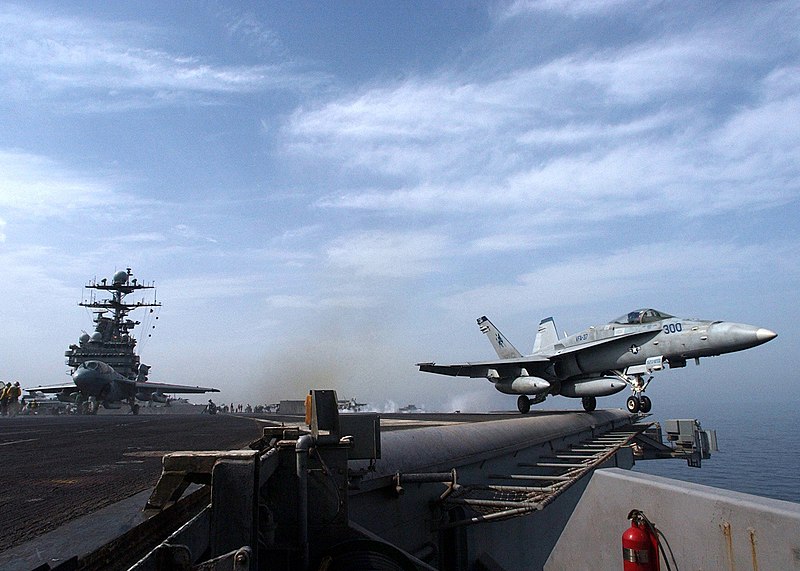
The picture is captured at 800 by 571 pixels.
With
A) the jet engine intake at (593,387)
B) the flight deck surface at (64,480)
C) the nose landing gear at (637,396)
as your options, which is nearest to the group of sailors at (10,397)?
the flight deck surface at (64,480)

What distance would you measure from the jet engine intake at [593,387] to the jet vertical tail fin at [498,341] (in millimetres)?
8117

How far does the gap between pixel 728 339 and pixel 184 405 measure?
187ft

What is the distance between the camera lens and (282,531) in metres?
3.76

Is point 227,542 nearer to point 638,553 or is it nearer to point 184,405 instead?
point 638,553

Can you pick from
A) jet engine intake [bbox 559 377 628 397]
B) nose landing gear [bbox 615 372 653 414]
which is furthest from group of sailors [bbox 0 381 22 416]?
nose landing gear [bbox 615 372 653 414]

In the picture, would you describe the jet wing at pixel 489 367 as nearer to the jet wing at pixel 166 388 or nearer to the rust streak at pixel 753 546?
the rust streak at pixel 753 546

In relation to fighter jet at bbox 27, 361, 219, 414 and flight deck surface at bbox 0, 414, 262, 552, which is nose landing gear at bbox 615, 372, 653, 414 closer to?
flight deck surface at bbox 0, 414, 262, 552

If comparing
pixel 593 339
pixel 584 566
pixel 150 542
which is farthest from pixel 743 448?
pixel 150 542

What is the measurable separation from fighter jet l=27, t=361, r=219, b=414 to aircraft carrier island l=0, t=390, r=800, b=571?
111 feet

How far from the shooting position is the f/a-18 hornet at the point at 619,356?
656 inches

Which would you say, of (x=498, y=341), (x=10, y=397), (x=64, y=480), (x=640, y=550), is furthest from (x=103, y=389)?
(x=640, y=550)

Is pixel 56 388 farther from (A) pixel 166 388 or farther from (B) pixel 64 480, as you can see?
(B) pixel 64 480

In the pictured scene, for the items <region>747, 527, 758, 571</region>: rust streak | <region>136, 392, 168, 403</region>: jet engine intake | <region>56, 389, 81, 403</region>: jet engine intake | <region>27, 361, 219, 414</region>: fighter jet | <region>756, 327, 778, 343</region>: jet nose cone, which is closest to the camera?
<region>747, 527, 758, 571</region>: rust streak

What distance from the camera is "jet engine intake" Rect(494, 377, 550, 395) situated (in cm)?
2162
